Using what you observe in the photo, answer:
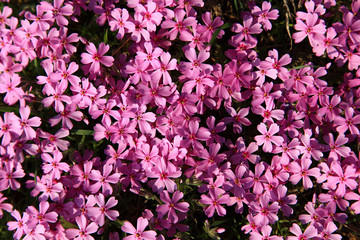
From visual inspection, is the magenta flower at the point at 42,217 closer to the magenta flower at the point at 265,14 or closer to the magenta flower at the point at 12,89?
the magenta flower at the point at 12,89

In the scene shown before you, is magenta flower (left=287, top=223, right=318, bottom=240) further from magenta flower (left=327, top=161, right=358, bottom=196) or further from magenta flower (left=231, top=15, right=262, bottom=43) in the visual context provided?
magenta flower (left=231, top=15, right=262, bottom=43)

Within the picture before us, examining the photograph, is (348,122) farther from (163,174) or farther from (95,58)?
(95,58)

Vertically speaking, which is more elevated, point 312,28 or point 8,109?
point 312,28

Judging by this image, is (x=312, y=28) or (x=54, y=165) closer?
(x=54, y=165)

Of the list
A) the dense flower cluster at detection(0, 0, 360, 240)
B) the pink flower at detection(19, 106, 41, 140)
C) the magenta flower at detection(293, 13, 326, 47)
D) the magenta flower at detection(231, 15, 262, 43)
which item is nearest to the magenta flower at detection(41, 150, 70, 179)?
the dense flower cluster at detection(0, 0, 360, 240)

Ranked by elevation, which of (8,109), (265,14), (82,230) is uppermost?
(265,14)

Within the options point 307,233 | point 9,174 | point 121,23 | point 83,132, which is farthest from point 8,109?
point 307,233

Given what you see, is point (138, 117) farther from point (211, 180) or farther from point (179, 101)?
point (211, 180)

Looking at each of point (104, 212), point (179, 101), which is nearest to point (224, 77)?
point (179, 101)
